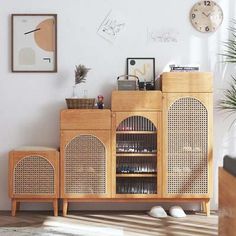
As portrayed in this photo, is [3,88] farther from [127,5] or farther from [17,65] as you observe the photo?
[127,5]

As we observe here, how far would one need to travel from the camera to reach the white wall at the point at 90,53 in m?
4.35

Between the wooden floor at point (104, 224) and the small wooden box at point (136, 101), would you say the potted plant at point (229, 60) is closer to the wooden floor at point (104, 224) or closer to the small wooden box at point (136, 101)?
the small wooden box at point (136, 101)

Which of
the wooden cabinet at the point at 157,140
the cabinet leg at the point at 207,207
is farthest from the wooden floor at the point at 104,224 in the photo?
the wooden cabinet at the point at 157,140

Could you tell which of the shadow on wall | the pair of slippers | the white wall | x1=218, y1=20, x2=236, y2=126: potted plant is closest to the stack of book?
the white wall

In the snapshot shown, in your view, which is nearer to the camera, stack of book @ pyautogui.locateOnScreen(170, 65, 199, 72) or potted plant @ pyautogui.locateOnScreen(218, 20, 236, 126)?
stack of book @ pyautogui.locateOnScreen(170, 65, 199, 72)

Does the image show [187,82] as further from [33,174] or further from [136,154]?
[33,174]

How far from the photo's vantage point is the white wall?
4.35 metres

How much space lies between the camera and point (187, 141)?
4039 mm

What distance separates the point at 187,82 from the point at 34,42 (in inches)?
56.8

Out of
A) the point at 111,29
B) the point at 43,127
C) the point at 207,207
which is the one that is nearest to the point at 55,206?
the point at 43,127

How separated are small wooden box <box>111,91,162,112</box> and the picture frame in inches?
13.6

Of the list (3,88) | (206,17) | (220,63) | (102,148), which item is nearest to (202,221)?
(102,148)

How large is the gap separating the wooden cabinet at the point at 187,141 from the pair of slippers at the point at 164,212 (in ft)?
0.51

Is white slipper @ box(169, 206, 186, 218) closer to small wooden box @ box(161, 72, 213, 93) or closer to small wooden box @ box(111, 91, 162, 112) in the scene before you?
small wooden box @ box(111, 91, 162, 112)
